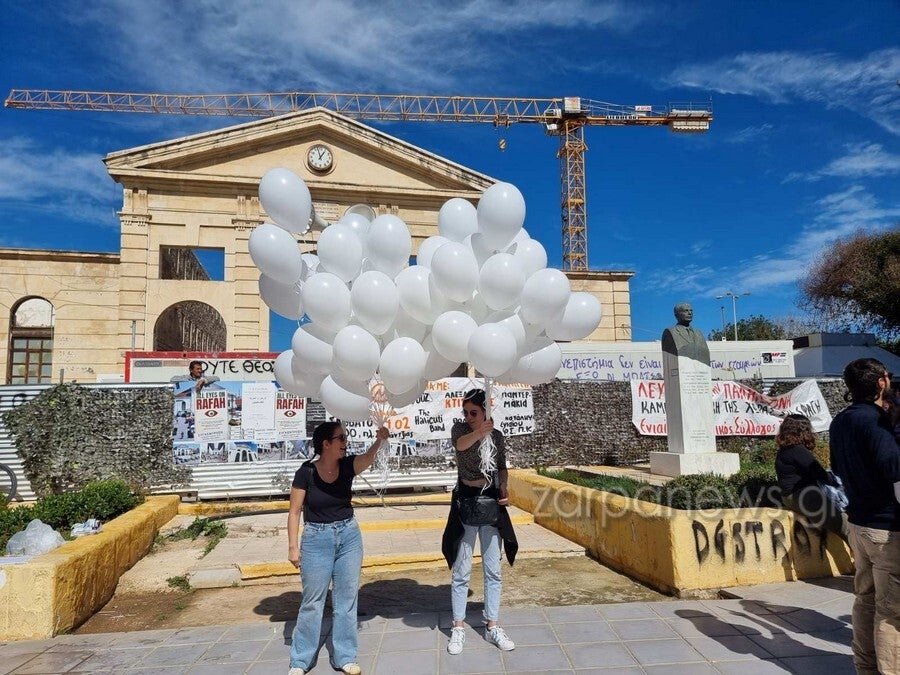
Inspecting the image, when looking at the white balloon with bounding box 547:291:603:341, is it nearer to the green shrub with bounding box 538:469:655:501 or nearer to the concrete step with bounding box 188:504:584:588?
the green shrub with bounding box 538:469:655:501

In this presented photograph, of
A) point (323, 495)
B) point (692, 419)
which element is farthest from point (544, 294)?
point (692, 419)

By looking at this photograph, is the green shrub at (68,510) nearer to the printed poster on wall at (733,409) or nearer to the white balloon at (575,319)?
the white balloon at (575,319)

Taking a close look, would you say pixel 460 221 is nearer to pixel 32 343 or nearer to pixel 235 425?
pixel 235 425

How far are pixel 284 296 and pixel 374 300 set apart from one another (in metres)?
0.83

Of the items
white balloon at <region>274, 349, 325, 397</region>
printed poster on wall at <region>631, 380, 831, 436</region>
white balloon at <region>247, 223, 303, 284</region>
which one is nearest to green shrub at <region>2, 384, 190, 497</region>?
white balloon at <region>274, 349, 325, 397</region>

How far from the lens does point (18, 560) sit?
4.56 meters

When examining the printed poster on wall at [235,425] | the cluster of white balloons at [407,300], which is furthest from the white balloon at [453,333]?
the printed poster on wall at [235,425]

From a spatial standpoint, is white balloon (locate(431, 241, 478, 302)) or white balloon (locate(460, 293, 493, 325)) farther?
white balloon (locate(460, 293, 493, 325))

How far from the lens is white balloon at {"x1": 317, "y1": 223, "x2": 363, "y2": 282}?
159 inches

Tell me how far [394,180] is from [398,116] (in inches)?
723

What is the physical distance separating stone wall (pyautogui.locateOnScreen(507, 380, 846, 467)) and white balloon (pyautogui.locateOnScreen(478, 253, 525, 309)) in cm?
807

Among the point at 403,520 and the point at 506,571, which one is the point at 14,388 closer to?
the point at 403,520

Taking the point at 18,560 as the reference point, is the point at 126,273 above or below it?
above

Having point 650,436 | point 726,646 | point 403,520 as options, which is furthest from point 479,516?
point 650,436
